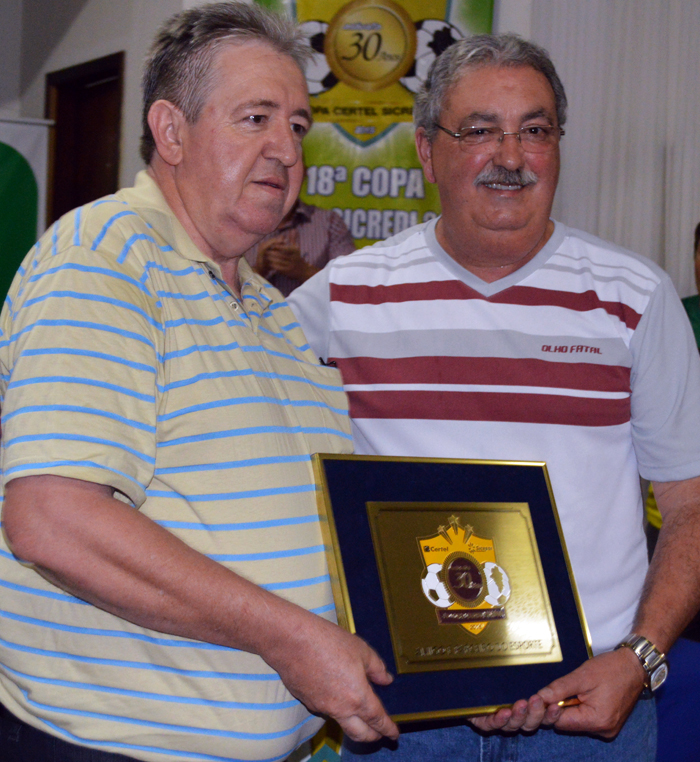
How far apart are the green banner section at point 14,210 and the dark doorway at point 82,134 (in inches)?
57.9

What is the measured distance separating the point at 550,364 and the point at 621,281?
207mm

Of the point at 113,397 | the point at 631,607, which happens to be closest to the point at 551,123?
the point at 631,607

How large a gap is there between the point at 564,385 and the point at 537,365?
0.06 metres

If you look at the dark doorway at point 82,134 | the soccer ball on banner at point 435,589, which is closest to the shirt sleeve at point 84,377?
the soccer ball on banner at point 435,589

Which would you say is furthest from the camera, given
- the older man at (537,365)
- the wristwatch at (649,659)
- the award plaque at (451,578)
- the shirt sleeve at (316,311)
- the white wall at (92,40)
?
the white wall at (92,40)

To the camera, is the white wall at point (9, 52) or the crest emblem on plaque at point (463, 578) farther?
the white wall at point (9, 52)

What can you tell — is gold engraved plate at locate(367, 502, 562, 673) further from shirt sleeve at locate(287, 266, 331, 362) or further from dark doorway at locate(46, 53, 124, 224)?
dark doorway at locate(46, 53, 124, 224)

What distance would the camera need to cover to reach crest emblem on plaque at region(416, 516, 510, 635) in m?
1.22

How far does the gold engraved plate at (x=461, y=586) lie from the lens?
3.89ft

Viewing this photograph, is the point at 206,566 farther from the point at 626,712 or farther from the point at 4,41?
the point at 4,41

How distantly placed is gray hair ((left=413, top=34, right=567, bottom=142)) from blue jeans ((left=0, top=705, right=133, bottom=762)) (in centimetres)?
124

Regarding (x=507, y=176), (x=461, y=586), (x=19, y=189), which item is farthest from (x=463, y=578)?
(x=19, y=189)

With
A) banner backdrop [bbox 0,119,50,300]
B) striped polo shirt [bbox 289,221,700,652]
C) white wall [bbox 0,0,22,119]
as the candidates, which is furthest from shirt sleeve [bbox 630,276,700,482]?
white wall [bbox 0,0,22,119]

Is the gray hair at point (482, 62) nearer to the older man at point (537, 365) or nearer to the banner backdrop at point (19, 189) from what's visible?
the older man at point (537, 365)
